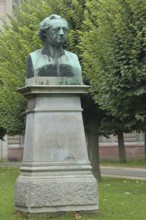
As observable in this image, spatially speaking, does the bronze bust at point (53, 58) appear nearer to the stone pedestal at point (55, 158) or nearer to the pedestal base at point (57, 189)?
the stone pedestal at point (55, 158)

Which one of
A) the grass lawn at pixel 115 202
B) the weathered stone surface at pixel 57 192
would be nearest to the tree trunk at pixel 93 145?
the grass lawn at pixel 115 202

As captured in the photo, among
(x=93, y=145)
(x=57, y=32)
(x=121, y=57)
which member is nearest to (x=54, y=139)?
(x=57, y=32)

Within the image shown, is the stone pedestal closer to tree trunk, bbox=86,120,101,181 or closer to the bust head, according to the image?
the bust head

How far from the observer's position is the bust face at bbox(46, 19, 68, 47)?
11094mm

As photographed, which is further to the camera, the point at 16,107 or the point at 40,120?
the point at 16,107

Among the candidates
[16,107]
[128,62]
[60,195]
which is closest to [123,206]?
[60,195]

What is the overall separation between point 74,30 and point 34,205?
11003 millimetres

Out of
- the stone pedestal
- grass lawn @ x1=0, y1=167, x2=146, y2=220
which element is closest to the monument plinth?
the stone pedestal

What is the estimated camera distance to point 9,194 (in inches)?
631

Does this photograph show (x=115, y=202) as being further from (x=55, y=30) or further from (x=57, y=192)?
(x=55, y=30)

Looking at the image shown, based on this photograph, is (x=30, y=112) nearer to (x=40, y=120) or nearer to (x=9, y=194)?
(x=40, y=120)

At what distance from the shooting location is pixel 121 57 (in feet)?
51.5

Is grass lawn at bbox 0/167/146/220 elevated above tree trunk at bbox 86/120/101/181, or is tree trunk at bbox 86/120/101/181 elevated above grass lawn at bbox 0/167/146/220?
tree trunk at bbox 86/120/101/181

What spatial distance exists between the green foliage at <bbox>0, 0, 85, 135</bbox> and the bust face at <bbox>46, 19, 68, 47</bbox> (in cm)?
869
